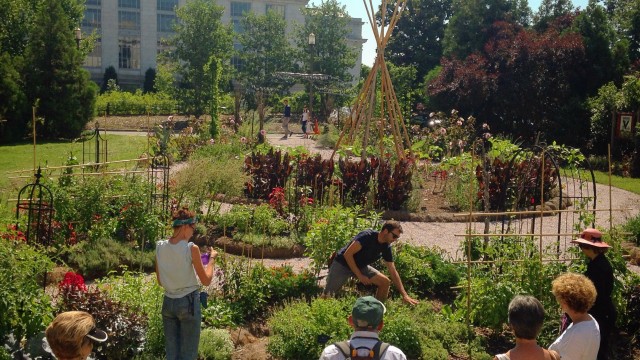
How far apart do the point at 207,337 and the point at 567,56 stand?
19.7 meters

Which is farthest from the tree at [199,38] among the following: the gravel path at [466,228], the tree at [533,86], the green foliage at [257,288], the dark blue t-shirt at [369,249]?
the dark blue t-shirt at [369,249]

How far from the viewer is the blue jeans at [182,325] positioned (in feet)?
17.5

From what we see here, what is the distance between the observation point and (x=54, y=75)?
25297mm

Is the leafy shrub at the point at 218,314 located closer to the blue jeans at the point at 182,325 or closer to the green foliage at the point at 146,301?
the green foliage at the point at 146,301

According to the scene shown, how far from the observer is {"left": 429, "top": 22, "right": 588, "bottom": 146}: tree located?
23016 mm

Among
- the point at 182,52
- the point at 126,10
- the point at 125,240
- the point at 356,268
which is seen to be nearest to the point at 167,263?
the point at 356,268

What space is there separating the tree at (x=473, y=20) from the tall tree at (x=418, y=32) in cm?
1012

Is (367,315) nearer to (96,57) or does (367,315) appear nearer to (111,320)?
(111,320)

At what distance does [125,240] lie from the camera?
32.6 ft

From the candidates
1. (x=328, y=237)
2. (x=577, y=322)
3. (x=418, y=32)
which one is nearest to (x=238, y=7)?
(x=418, y=32)

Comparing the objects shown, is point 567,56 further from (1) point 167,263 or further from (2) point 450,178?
(1) point 167,263

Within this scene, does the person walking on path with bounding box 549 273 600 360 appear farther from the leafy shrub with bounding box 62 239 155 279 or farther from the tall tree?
the tall tree

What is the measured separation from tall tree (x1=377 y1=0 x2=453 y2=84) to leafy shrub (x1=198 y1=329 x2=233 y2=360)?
117ft

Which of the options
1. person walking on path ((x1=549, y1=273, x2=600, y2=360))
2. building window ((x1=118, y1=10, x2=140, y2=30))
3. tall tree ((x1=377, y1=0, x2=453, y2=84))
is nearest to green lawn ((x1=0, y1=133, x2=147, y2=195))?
person walking on path ((x1=549, y1=273, x2=600, y2=360))
